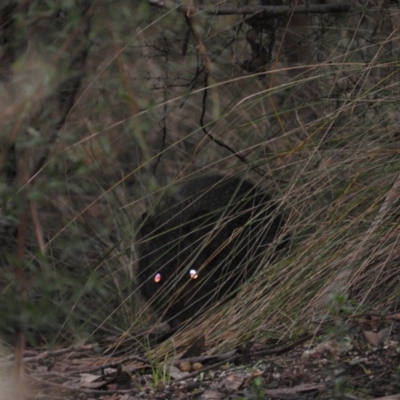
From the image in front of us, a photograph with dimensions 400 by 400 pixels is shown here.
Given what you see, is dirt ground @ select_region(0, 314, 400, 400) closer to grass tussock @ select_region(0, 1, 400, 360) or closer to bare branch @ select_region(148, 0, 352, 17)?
grass tussock @ select_region(0, 1, 400, 360)

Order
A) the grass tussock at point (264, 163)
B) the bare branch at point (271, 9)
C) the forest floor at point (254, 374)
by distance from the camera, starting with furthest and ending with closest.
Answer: the bare branch at point (271, 9)
the grass tussock at point (264, 163)
the forest floor at point (254, 374)

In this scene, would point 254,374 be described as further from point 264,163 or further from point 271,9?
point 271,9

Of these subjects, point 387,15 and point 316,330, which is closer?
point 316,330

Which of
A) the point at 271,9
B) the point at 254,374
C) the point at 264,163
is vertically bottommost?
the point at 254,374

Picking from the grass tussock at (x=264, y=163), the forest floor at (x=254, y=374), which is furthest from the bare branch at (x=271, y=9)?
the forest floor at (x=254, y=374)

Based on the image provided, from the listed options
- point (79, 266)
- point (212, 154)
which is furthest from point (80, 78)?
point (212, 154)

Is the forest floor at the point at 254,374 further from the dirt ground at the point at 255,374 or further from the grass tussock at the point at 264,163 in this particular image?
the grass tussock at the point at 264,163

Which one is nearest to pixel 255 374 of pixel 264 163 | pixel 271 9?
pixel 264 163

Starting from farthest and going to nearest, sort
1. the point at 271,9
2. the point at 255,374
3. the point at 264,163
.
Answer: the point at 271,9, the point at 264,163, the point at 255,374

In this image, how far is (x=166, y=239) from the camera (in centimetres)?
471

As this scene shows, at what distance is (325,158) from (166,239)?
135cm

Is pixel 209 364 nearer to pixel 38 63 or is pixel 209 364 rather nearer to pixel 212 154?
pixel 38 63

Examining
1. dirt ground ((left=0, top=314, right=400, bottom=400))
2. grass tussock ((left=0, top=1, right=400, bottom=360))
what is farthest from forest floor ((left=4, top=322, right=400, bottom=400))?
grass tussock ((left=0, top=1, right=400, bottom=360))

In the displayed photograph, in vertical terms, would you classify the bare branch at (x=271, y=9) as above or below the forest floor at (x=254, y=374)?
above
